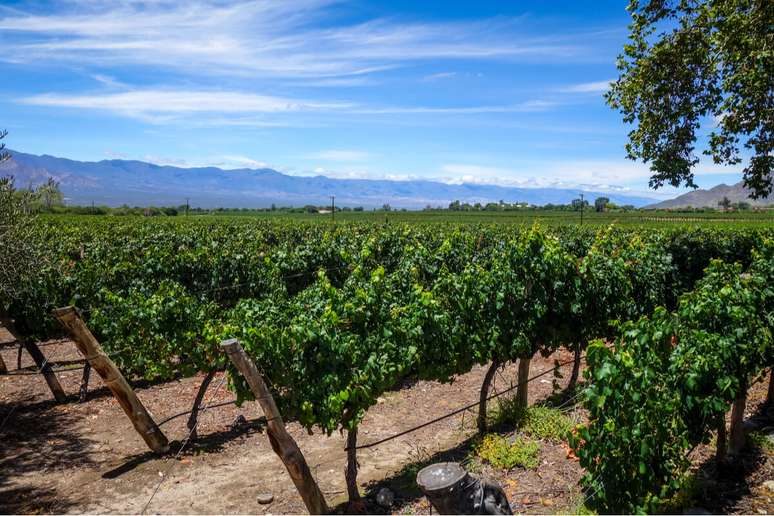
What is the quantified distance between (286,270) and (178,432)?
5.18 meters

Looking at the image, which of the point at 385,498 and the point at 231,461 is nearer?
the point at 385,498

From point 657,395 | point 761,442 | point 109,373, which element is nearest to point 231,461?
point 109,373

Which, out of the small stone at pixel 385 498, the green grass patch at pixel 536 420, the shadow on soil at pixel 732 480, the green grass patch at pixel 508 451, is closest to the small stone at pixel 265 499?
the small stone at pixel 385 498

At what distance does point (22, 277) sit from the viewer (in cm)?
946

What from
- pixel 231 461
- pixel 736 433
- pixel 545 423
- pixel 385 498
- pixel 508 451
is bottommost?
pixel 231 461

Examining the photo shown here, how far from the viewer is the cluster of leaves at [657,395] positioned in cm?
524

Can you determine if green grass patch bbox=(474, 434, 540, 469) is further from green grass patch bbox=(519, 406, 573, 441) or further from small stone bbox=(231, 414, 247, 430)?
→ small stone bbox=(231, 414, 247, 430)

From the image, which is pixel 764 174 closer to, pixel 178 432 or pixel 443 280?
pixel 443 280

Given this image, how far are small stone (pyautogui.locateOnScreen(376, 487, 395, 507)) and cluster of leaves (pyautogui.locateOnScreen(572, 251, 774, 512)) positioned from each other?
2545mm

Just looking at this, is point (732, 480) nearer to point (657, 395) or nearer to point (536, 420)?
point (657, 395)

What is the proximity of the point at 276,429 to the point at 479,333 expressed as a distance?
3.83 meters

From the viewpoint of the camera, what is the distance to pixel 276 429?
614 centimetres

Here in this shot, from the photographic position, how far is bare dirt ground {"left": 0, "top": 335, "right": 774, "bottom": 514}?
704 centimetres

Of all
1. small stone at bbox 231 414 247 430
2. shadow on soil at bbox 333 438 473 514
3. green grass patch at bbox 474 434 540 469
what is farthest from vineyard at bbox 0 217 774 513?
small stone at bbox 231 414 247 430
